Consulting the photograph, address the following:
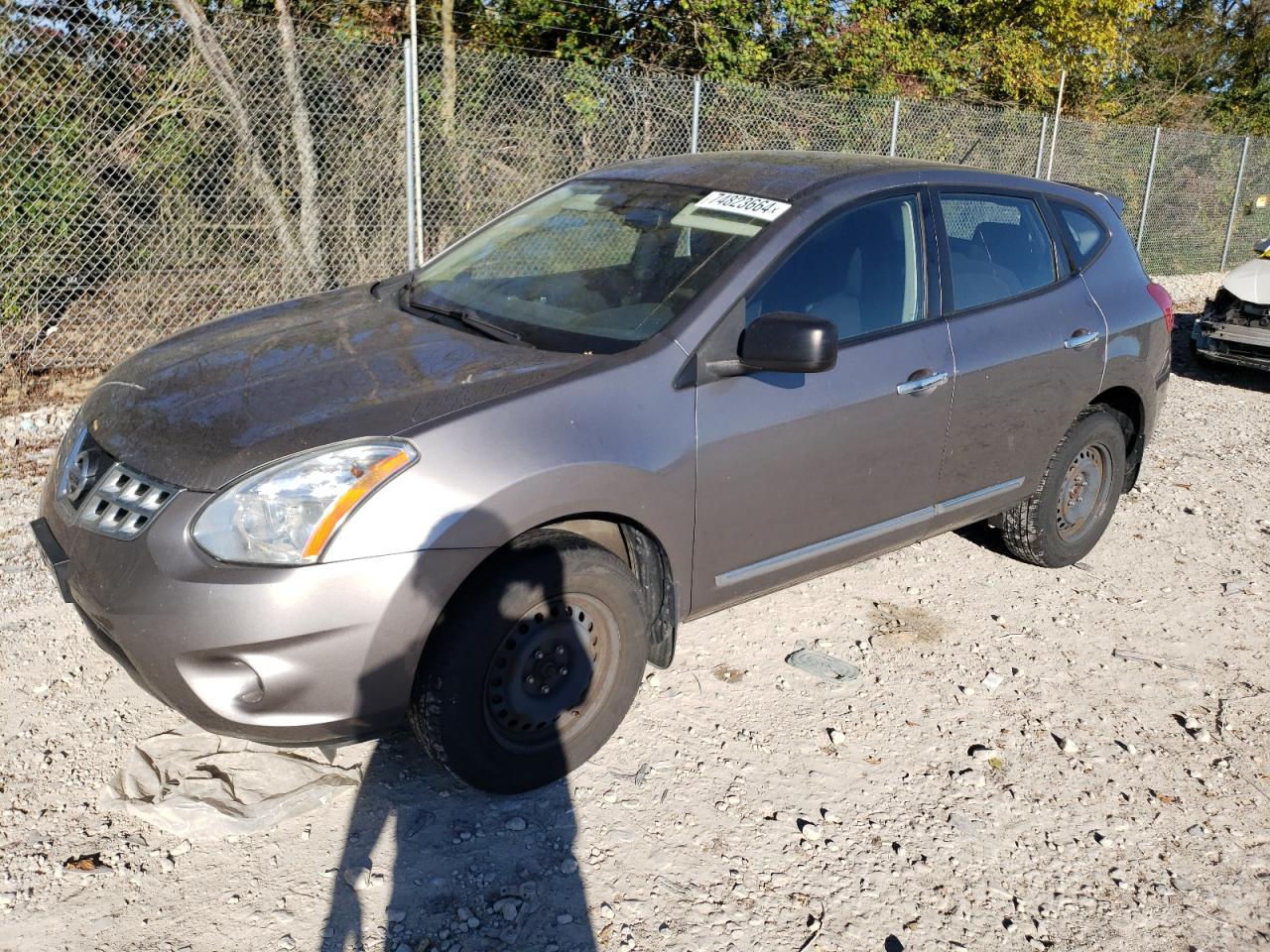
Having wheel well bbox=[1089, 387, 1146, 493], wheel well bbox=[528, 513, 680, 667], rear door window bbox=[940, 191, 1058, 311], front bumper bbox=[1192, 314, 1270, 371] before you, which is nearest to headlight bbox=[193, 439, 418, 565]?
wheel well bbox=[528, 513, 680, 667]

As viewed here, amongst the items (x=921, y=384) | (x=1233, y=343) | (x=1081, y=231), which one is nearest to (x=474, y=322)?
(x=921, y=384)

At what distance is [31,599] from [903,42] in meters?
13.4

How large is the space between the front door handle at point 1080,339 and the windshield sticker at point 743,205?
156 centimetres

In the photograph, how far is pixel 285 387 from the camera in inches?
126

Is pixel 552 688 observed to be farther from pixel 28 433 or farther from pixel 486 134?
pixel 486 134

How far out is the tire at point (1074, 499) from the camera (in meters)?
4.83

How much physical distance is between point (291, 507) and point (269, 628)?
0.31m

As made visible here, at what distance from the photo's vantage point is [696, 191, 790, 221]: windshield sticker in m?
3.75

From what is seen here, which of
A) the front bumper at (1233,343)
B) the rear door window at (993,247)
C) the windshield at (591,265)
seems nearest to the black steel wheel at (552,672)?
the windshield at (591,265)

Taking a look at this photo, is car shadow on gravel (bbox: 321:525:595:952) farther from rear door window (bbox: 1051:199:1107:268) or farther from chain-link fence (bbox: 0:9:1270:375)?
chain-link fence (bbox: 0:9:1270:375)

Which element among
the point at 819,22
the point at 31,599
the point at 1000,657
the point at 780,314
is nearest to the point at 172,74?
the point at 31,599

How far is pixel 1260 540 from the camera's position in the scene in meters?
5.62

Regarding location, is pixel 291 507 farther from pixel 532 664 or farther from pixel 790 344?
pixel 790 344

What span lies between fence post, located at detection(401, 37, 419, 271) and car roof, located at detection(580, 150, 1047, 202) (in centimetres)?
348
